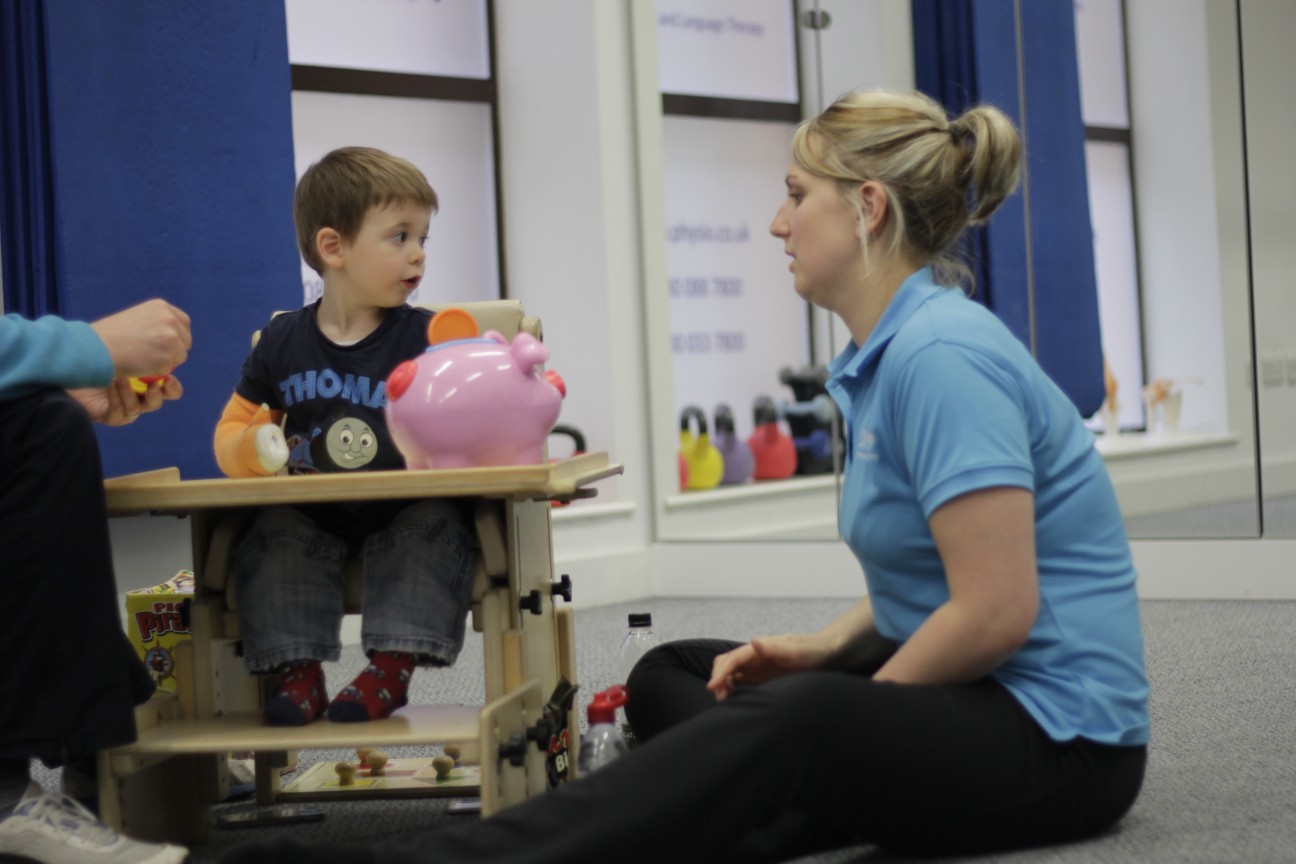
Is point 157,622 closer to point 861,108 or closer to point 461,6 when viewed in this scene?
point 861,108

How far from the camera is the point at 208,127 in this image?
3541 mm

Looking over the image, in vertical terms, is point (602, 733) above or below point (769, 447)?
below

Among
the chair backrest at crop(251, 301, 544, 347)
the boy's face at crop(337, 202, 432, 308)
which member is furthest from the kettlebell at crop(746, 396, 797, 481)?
the boy's face at crop(337, 202, 432, 308)

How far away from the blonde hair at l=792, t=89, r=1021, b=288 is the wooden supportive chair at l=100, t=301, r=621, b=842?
0.47 m

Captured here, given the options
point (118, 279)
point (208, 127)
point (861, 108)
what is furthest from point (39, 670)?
point (208, 127)

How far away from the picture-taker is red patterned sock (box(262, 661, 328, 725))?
1.77 m

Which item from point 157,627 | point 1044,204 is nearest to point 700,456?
point 1044,204

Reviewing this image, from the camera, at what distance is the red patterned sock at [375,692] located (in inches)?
69.7

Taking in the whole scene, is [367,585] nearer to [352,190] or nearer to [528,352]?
[528,352]

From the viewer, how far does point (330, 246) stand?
7.19 feet

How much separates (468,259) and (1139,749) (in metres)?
3.53

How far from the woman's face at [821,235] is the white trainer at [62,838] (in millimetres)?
1009

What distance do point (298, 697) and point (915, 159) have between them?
0.99 metres

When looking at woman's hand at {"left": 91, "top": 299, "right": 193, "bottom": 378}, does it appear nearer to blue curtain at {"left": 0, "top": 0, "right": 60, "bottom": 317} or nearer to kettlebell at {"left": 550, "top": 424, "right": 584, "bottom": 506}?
blue curtain at {"left": 0, "top": 0, "right": 60, "bottom": 317}
